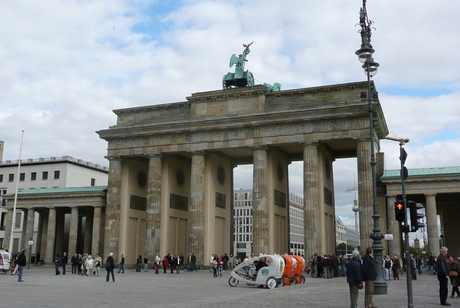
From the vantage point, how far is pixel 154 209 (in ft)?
147

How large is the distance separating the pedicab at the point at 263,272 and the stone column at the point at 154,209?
69.2ft

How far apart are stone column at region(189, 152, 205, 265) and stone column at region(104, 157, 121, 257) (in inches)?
322

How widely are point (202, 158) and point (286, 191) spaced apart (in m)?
9.53

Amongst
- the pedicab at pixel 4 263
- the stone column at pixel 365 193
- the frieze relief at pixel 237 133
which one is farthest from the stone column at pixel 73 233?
the stone column at pixel 365 193

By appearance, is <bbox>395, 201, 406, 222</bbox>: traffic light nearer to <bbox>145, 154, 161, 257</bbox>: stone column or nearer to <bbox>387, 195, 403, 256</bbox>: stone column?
<bbox>387, 195, 403, 256</bbox>: stone column

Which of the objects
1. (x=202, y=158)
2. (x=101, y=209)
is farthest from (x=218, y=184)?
(x=101, y=209)

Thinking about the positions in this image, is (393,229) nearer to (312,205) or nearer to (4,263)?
(312,205)

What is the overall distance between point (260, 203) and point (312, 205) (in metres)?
4.59

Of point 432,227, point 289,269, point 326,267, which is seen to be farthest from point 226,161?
point 289,269

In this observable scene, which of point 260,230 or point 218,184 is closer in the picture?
point 260,230

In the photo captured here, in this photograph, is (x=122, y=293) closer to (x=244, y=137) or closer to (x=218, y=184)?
(x=244, y=137)

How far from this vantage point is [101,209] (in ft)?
168

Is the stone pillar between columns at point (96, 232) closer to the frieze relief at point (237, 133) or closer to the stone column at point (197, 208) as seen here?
the frieze relief at point (237, 133)

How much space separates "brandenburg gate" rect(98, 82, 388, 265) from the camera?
39.2 m
